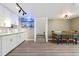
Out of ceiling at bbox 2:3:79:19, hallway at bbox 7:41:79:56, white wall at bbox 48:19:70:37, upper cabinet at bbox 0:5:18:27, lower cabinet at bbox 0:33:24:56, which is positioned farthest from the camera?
white wall at bbox 48:19:70:37

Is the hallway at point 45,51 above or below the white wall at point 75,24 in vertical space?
below

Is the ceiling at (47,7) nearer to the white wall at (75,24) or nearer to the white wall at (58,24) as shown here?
the white wall at (75,24)

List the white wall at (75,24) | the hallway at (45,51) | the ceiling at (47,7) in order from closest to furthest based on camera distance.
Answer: the hallway at (45,51)
the ceiling at (47,7)
the white wall at (75,24)

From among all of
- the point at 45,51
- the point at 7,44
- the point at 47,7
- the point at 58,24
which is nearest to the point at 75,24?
the point at 58,24

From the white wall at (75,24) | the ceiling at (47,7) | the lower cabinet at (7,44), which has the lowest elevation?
the lower cabinet at (7,44)

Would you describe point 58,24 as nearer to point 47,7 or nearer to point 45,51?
point 47,7

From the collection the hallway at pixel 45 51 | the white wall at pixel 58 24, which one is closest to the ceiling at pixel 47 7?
the hallway at pixel 45 51

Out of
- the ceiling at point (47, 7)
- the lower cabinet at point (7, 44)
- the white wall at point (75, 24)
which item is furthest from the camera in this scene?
the white wall at point (75, 24)

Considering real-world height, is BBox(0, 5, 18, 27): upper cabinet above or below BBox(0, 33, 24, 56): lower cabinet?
above

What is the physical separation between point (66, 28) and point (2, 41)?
10401 millimetres

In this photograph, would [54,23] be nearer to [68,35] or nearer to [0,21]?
[68,35]

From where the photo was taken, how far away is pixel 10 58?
111 centimetres

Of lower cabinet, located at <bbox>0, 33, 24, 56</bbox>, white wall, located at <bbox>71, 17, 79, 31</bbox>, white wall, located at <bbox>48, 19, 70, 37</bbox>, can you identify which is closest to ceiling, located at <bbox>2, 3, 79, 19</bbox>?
lower cabinet, located at <bbox>0, 33, 24, 56</bbox>

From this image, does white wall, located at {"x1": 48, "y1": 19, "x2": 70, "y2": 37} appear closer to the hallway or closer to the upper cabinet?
the upper cabinet
